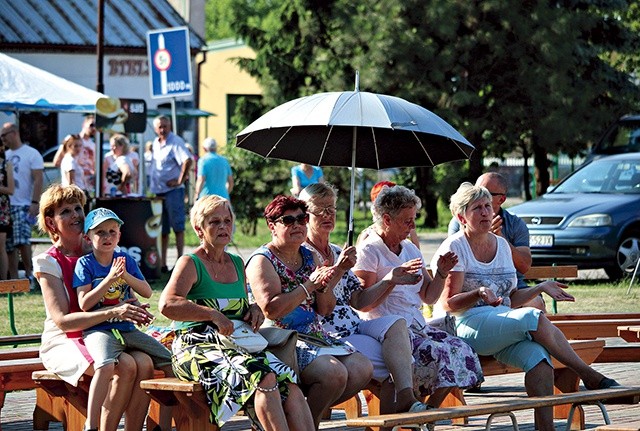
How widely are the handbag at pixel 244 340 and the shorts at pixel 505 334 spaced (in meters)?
1.70

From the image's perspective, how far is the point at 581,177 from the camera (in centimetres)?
1941

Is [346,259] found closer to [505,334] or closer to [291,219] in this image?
[291,219]

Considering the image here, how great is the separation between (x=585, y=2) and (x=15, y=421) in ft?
72.8

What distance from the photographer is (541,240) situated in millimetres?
17797

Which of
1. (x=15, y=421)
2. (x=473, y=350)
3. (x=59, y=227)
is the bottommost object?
(x=15, y=421)

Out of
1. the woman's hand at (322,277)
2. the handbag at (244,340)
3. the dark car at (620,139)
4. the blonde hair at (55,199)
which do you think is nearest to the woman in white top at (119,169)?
the dark car at (620,139)

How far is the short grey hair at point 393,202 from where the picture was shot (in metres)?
8.23

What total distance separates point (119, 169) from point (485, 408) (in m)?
12.2

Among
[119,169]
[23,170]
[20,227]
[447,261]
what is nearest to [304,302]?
[447,261]

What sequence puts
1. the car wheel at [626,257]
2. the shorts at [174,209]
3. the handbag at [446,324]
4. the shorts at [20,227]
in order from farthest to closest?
the shorts at [174,209] → the car wheel at [626,257] → the shorts at [20,227] → the handbag at [446,324]

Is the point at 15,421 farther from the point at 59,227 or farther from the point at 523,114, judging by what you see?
the point at 523,114

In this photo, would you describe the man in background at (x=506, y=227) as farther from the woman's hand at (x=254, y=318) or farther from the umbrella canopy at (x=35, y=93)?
the umbrella canopy at (x=35, y=93)

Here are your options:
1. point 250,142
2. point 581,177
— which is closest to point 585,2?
point 581,177

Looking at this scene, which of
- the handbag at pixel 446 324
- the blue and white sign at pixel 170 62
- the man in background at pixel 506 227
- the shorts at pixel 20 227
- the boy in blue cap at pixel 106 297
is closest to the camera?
the boy in blue cap at pixel 106 297
